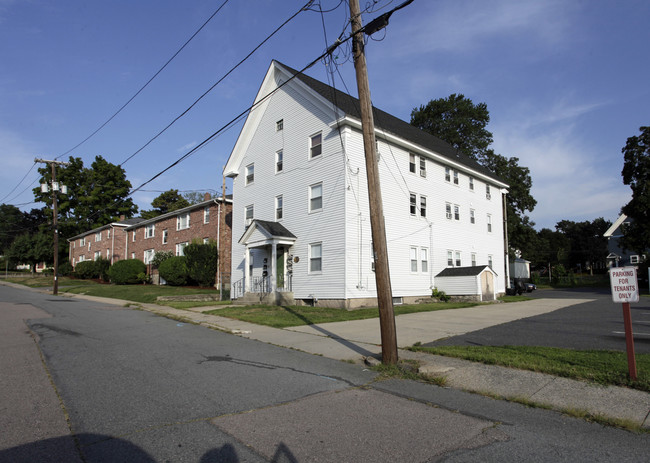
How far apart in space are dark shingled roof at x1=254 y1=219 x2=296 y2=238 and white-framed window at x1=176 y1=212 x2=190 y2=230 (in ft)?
47.7

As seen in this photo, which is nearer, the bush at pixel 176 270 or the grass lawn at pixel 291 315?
the grass lawn at pixel 291 315

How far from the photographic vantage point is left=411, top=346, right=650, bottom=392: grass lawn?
19.9 ft

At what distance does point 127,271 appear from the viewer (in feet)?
118

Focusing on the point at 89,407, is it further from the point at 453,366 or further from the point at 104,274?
the point at 104,274

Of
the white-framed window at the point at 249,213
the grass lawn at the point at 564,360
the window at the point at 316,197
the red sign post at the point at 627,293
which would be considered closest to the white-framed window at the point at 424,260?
the window at the point at 316,197

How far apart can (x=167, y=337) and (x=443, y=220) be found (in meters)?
18.4

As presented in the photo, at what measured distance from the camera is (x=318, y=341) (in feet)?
33.1

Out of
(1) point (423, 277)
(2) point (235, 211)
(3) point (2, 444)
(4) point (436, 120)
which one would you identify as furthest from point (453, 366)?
(4) point (436, 120)

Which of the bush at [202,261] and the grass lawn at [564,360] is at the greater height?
the bush at [202,261]

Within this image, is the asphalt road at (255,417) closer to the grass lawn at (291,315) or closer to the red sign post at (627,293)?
the red sign post at (627,293)

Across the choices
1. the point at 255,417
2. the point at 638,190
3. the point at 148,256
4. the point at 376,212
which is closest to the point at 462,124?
the point at 638,190

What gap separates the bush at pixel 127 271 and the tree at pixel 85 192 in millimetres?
26355

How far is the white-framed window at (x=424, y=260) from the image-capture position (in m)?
22.9

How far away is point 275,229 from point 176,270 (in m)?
12.7
